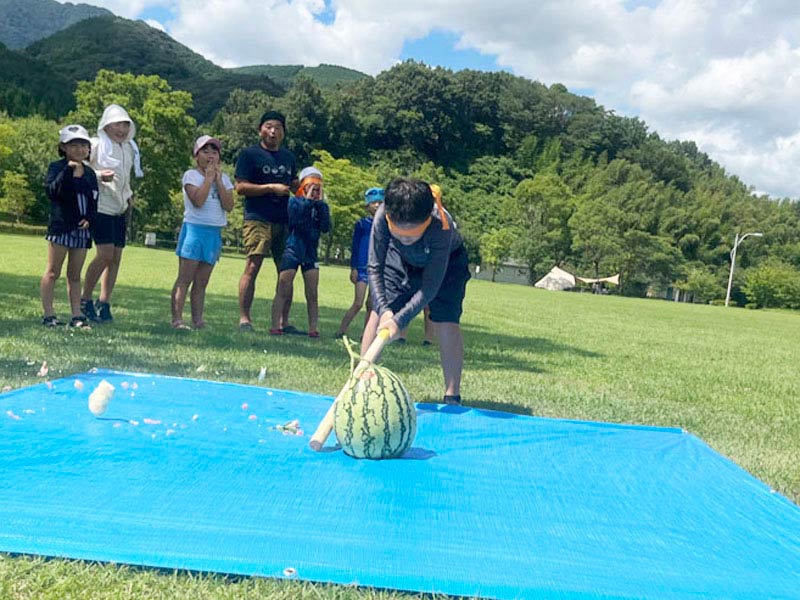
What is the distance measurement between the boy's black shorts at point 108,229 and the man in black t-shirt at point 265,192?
1.26m

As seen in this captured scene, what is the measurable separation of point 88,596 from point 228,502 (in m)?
0.70

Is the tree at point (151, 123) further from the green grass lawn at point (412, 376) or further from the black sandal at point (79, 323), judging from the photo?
the black sandal at point (79, 323)

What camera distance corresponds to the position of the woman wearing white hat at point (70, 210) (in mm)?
6562

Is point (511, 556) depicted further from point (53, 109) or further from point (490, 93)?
point (490, 93)

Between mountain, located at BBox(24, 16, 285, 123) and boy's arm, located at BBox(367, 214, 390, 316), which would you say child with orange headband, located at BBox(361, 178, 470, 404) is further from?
mountain, located at BBox(24, 16, 285, 123)

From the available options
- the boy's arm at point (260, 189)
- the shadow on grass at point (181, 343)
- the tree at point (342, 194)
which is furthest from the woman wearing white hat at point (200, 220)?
the tree at point (342, 194)

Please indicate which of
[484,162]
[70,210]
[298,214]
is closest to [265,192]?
[298,214]

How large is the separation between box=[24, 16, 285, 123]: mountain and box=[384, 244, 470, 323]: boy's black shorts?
327ft

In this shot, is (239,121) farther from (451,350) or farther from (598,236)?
(451,350)

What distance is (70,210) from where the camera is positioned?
6586 millimetres

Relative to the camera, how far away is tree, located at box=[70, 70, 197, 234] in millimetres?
46469

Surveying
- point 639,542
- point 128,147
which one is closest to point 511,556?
point 639,542

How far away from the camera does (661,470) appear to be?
358 centimetres

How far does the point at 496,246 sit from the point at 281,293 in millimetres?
56681
